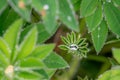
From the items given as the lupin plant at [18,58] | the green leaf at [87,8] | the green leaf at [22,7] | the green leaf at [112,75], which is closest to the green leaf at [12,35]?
the lupin plant at [18,58]

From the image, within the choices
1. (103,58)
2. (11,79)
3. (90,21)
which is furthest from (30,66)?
(103,58)

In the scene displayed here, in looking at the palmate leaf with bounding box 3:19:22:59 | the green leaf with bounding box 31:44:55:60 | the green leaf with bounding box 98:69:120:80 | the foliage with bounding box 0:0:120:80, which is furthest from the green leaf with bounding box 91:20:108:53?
the palmate leaf with bounding box 3:19:22:59

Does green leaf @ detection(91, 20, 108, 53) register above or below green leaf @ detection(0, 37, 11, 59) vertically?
below

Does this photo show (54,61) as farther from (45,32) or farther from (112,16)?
(112,16)

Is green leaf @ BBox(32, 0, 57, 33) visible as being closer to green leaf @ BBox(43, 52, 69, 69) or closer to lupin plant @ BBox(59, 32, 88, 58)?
green leaf @ BBox(43, 52, 69, 69)

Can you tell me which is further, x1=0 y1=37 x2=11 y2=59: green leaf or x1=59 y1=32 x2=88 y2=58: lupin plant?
x1=59 y1=32 x2=88 y2=58: lupin plant

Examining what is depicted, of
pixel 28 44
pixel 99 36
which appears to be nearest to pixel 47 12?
pixel 28 44
